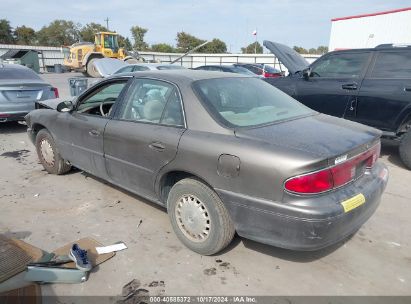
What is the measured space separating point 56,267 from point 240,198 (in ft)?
5.06

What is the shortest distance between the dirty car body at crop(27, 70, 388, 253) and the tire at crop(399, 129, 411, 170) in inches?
95.9

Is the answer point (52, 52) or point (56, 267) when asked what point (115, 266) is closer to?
point (56, 267)

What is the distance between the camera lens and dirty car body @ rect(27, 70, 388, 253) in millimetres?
2436

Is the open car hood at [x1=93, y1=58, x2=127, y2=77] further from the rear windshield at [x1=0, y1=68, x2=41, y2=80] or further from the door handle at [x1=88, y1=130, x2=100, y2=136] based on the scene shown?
the door handle at [x1=88, y1=130, x2=100, y2=136]

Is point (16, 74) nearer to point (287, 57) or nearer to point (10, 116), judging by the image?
point (10, 116)

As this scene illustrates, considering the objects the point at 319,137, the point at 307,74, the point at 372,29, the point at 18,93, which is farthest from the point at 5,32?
the point at 319,137

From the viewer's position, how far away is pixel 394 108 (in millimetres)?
5395

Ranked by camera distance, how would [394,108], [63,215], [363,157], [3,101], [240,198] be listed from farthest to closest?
1. [3,101]
2. [394,108]
3. [63,215]
4. [363,157]
5. [240,198]

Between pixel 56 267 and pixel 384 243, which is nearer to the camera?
pixel 56 267

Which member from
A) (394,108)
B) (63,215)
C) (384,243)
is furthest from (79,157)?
(394,108)

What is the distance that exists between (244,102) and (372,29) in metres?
24.0

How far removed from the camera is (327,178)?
97.0 inches

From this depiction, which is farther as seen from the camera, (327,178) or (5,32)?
(5,32)

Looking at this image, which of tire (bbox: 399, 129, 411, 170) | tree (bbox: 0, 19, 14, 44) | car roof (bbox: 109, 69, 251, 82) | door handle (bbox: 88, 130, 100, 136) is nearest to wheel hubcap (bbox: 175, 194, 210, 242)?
car roof (bbox: 109, 69, 251, 82)
